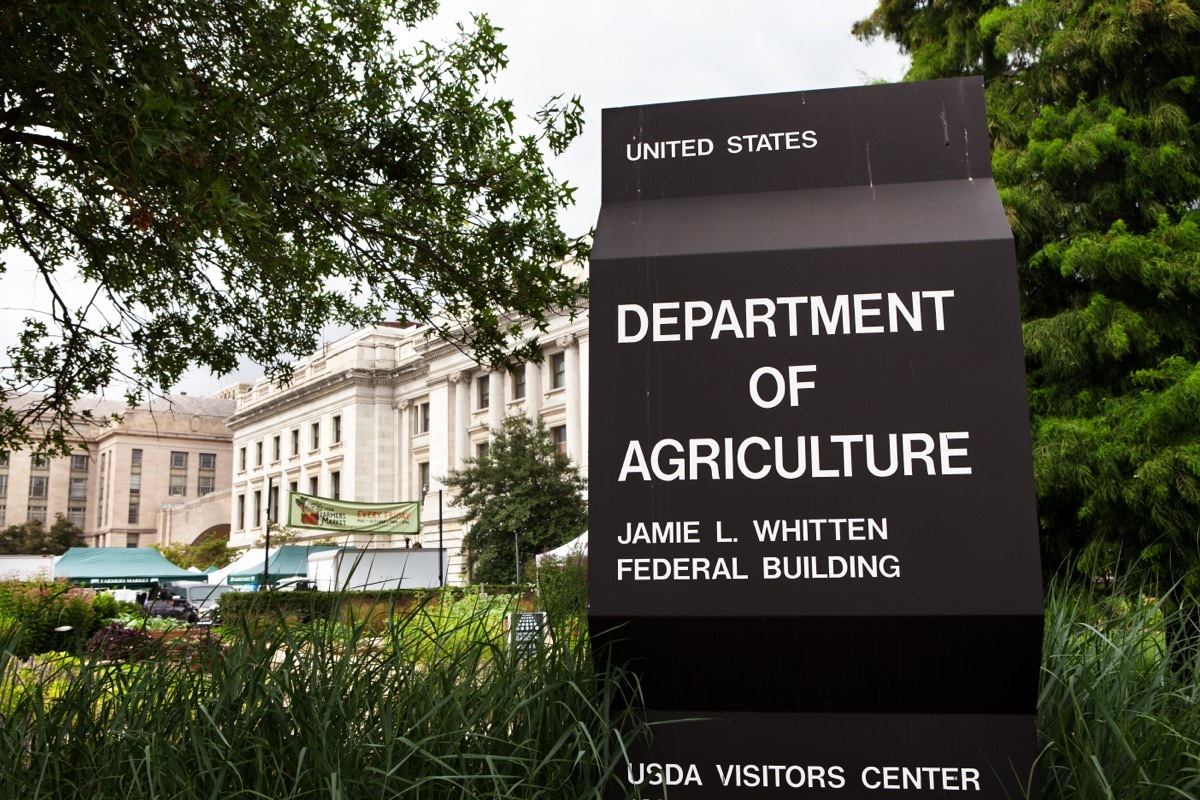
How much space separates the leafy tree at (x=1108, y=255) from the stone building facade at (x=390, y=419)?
35.4 meters

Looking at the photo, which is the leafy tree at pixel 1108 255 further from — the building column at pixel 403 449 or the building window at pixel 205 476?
the building window at pixel 205 476

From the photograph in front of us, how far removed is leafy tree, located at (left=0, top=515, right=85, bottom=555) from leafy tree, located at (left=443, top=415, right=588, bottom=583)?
5707 centimetres

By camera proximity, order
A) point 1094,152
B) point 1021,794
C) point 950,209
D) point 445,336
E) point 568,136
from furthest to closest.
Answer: point 1094,152
point 445,336
point 568,136
point 950,209
point 1021,794

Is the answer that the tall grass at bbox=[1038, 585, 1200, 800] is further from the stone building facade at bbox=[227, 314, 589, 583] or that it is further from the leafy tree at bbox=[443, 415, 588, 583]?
the stone building facade at bbox=[227, 314, 589, 583]

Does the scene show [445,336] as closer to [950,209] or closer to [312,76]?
[312,76]

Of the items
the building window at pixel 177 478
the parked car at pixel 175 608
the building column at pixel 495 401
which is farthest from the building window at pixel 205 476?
the parked car at pixel 175 608

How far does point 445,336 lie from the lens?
27.7 ft

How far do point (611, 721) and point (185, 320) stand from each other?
706 centimetres

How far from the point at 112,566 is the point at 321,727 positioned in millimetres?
40060

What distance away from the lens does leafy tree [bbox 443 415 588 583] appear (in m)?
39.6

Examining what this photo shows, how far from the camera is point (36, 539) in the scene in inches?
3403

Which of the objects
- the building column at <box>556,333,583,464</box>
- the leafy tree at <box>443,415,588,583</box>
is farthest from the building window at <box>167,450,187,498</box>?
the leafy tree at <box>443,415,588,583</box>

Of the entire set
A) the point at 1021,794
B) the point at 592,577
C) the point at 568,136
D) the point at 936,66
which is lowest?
→ the point at 1021,794

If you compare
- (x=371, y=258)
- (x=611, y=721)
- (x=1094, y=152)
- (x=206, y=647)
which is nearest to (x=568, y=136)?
(x=371, y=258)
